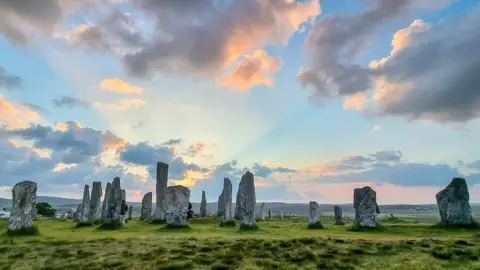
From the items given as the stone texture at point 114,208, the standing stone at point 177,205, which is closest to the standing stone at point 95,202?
the stone texture at point 114,208

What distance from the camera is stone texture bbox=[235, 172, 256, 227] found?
33.0 m

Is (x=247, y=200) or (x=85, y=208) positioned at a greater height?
(x=247, y=200)

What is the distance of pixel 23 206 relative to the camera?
96.7 ft

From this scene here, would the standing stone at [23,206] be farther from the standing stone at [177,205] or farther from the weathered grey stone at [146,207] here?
the weathered grey stone at [146,207]

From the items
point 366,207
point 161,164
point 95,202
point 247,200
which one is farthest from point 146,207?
point 366,207

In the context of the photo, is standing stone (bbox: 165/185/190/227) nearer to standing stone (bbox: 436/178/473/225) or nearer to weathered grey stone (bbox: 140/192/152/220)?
weathered grey stone (bbox: 140/192/152/220)

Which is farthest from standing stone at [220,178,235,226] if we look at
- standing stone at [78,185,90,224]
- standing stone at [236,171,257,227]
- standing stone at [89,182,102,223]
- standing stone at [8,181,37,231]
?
standing stone at [8,181,37,231]

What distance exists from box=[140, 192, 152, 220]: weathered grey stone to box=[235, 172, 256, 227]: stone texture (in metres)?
20.2

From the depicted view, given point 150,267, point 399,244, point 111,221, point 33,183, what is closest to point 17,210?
point 33,183

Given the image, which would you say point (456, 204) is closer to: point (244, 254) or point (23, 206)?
point (244, 254)

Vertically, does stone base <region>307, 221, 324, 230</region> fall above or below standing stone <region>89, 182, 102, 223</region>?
below

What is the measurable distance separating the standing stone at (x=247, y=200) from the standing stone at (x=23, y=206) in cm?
1600

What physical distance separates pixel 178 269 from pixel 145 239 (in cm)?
830

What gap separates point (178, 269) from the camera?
57.2 feet
